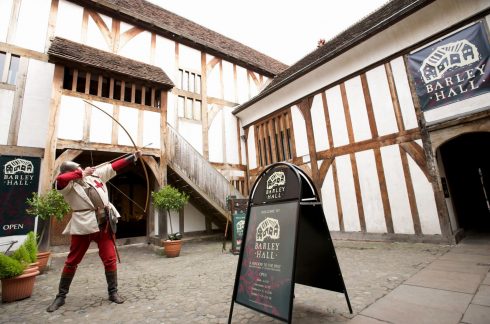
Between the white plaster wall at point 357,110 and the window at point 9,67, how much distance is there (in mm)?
10269

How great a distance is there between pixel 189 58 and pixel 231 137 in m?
4.04

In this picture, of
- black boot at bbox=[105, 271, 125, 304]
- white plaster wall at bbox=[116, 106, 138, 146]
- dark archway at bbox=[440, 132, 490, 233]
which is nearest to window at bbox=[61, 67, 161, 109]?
white plaster wall at bbox=[116, 106, 138, 146]

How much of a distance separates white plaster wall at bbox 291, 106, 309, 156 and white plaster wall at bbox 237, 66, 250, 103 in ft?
12.5

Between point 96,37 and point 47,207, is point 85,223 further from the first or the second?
point 96,37

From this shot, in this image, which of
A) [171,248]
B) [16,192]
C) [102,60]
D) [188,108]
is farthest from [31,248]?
[188,108]

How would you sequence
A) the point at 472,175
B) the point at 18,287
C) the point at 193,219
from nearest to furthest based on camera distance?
1. the point at 18,287
2. the point at 193,219
3. the point at 472,175

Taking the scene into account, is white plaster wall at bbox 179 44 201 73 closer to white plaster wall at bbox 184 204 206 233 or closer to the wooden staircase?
the wooden staircase

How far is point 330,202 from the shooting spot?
809 cm

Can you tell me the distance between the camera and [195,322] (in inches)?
102

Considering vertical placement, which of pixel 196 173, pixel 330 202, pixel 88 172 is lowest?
pixel 330 202

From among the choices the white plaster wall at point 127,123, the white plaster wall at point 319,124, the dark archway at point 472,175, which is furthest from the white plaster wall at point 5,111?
the dark archway at point 472,175

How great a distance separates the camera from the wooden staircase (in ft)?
27.7

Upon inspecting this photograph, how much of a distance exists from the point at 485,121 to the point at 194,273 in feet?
22.7

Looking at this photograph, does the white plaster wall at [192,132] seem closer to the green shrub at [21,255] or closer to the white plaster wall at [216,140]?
the white plaster wall at [216,140]
